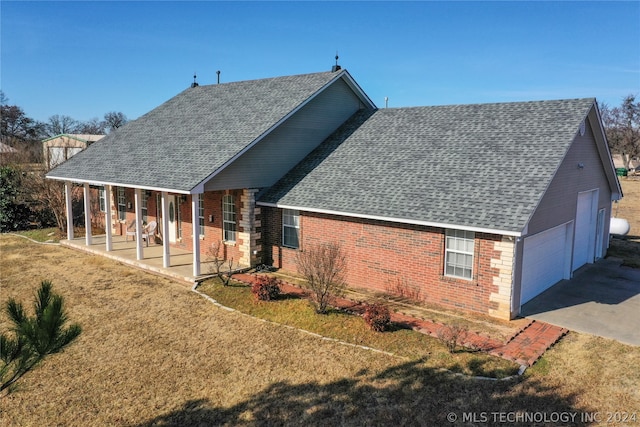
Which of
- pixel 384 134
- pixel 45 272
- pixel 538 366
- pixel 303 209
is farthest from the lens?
pixel 384 134

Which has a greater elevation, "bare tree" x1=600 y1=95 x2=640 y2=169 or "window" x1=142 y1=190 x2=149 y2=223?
"bare tree" x1=600 y1=95 x2=640 y2=169

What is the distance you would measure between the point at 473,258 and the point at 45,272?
1498 cm

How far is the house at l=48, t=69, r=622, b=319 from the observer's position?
12461mm

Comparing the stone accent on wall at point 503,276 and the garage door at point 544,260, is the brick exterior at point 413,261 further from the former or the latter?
the garage door at point 544,260

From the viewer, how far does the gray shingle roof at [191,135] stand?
1631cm

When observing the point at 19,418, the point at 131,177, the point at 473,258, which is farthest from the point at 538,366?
the point at 131,177

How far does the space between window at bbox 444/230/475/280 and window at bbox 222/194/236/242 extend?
329 inches

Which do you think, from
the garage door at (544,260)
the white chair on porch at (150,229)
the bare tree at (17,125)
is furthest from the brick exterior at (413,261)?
the bare tree at (17,125)

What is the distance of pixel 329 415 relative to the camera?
303 inches

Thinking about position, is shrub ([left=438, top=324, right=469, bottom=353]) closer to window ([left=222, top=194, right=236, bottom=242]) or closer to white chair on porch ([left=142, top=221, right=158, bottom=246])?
window ([left=222, top=194, right=236, bottom=242])

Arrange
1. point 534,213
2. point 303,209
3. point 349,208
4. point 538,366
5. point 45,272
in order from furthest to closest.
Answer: point 45,272 < point 303,209 < point 349,208 < point 534,213 < point 538,366

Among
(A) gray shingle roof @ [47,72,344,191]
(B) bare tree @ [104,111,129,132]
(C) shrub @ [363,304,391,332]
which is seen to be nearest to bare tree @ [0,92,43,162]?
(B) bare tree @ [104,111,129,132]

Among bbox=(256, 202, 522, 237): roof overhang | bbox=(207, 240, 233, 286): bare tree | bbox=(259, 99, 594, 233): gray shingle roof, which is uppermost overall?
bbox=(259, 99, 594, 233): gray shingle roof

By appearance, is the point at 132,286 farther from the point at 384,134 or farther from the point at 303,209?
the point at 384,134
